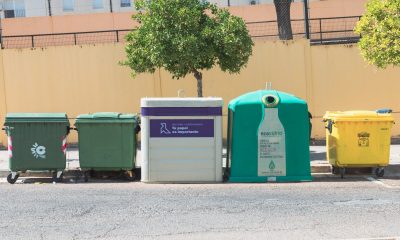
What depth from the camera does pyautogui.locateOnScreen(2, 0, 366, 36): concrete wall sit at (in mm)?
26766

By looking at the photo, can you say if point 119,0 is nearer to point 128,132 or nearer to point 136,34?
point 136,34

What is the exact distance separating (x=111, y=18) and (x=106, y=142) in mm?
17519

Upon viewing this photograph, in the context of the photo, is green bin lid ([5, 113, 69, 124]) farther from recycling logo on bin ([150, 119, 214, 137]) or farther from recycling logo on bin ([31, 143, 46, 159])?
recycling logo on bin ([150, 119, 214, 137])

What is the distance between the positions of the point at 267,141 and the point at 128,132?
8.16 ft

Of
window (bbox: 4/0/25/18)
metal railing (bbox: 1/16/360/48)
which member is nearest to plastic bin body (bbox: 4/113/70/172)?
metal railing (bbox: 1/16/360/48)

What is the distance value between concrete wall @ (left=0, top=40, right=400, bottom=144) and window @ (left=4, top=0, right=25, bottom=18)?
686 inches

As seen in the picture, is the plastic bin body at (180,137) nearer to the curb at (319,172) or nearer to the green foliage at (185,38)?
the curb at (319,172)

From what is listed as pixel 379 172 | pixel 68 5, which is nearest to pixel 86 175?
pixel 379 172

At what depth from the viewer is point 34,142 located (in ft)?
33.8

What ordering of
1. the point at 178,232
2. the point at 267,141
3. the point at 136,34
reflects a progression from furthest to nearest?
1. the point at 136,34
2. the point at 267,141
3. the point at 178,232

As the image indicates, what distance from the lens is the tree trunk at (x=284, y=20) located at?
1750 cm

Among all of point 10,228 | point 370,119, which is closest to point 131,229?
point 10,228

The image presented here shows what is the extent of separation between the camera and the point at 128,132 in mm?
10391

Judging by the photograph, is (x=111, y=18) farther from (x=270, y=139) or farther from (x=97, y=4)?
(x=270, y=139)
